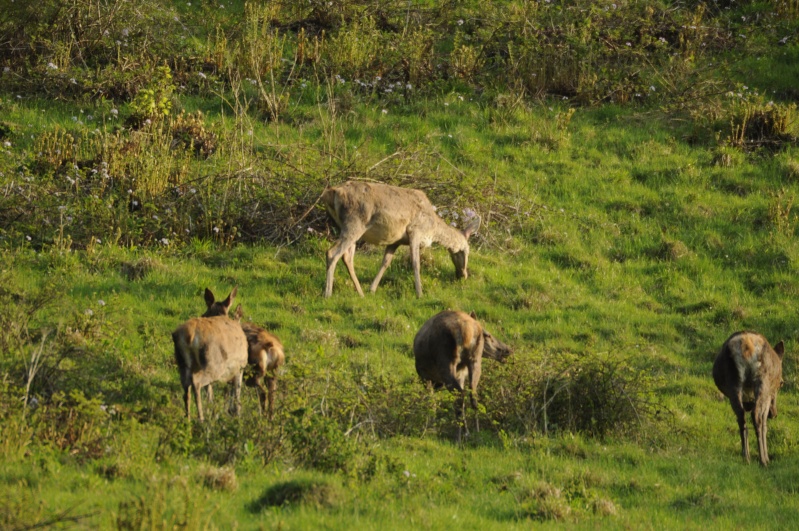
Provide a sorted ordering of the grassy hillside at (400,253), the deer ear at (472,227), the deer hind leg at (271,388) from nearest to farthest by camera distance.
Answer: the grassy hillside at (400,253) → the deer hind leg at (271,388) → the deer ear at (472,227)

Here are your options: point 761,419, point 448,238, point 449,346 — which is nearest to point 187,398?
point 449,346

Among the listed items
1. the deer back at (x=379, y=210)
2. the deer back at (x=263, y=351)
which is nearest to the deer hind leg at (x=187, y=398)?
the deer back at (x=263, y=351)

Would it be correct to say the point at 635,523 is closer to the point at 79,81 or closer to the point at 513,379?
the point at 513,379

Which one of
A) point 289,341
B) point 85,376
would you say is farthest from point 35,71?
point 85,376

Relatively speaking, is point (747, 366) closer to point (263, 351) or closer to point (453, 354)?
point (453, 354)

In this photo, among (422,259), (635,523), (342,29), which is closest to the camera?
(635,523)

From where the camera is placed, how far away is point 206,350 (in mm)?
10719

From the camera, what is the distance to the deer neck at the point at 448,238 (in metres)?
18.5

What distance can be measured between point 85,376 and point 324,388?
8.07ft

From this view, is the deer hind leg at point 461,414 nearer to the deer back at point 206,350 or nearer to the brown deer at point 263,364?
the brown deer at point 263,364

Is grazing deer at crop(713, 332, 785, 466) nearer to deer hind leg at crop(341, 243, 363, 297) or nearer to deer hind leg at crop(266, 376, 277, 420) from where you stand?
deer hind leg at crop(266, 376, 277, 420)

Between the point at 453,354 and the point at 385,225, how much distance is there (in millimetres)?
5523

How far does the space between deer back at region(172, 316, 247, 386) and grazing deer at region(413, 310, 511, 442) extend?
7.86 ft

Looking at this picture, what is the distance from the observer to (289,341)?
49.4 feet
